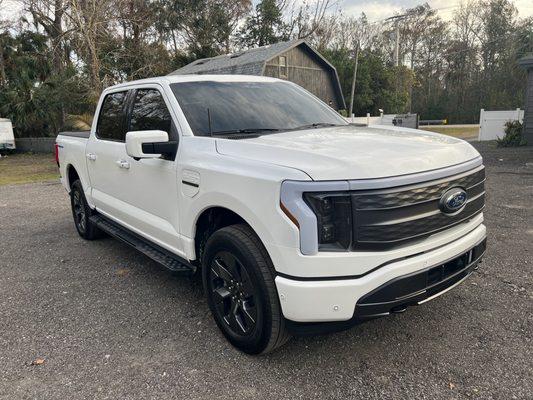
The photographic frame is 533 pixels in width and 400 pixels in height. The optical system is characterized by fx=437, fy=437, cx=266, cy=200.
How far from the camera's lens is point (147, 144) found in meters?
3.32

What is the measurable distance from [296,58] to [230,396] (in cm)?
2941

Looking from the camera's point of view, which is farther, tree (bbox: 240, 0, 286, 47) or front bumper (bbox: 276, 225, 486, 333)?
tree (bbox: 240, 0, 286, 47)

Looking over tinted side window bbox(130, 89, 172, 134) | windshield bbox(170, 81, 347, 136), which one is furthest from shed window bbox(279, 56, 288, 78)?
tinted side window bbox(130, 89, 172, 134)

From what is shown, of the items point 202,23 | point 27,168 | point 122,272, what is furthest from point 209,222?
point 202,23

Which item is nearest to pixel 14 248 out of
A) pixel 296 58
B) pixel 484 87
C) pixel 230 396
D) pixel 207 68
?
pixel 230 396

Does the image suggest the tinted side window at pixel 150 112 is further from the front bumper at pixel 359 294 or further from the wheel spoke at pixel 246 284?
the front bumper at pixel 359 294

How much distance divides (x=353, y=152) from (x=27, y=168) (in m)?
16.8

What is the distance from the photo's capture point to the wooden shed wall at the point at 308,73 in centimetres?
2799

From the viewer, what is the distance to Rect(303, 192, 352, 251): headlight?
2428 mm

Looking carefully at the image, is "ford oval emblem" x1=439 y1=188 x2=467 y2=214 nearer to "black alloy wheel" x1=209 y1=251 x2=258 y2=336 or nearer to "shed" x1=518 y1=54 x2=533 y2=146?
"black alloy wheel" x1=209 y1=251 x2=258 y2=336

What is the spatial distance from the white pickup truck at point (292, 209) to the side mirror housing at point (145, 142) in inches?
0.4

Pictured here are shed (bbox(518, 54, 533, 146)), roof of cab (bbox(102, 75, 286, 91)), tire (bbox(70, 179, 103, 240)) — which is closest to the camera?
roof of cab (bbox(102, 75, 286, 91))

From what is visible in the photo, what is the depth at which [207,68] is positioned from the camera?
2753 centimetres

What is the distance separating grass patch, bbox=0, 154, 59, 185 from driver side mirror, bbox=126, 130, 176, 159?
11250 mm
